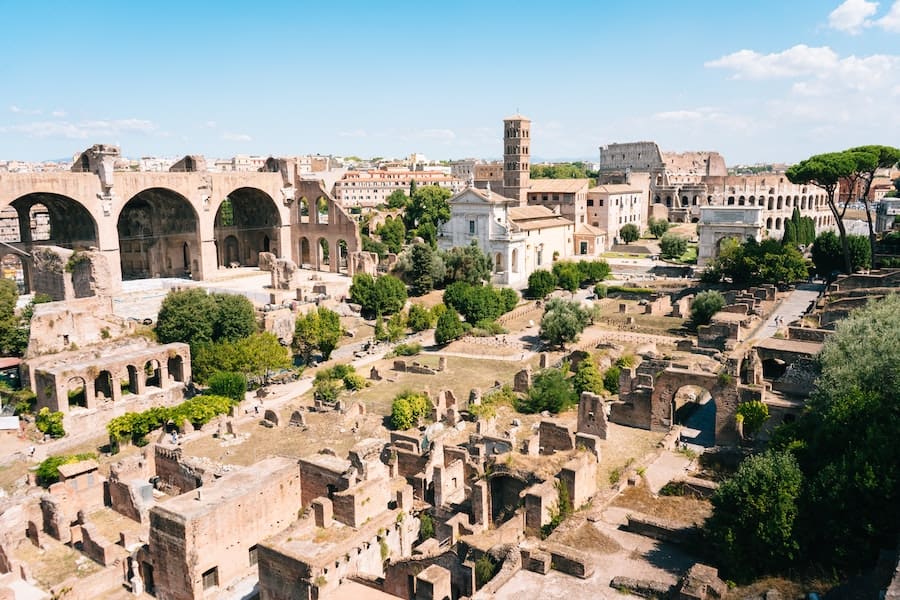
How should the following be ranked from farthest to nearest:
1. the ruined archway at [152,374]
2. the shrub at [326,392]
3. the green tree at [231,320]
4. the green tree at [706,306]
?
1. the green tree at [706,306]
2. the green tree at [231,320]
3. the ruined archway at [152,374]
4. the shrub at [326,392]

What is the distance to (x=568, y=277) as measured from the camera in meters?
53.5

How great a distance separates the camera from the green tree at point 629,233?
74938mm

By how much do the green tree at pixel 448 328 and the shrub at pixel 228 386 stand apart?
12.2m

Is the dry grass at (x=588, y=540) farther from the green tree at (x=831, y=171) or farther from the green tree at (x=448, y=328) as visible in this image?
the green tree at (x=831, y=171)

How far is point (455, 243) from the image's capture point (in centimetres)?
6112

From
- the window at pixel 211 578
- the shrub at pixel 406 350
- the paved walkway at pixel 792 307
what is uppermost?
the paved walkway at pixel 792 307

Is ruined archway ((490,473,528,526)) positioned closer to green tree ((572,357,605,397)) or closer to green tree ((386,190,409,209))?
green tree ((572,357,605,397))

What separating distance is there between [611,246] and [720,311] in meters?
33.0

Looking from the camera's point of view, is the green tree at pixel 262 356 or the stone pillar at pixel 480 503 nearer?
the stone pillar at pixel 480 503

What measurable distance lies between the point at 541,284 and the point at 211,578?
123ft

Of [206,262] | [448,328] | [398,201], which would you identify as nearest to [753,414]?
[448,328]

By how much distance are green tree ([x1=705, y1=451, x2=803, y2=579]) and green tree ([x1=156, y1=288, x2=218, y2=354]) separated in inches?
1051

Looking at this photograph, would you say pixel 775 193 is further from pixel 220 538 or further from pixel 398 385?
pixel 220 538

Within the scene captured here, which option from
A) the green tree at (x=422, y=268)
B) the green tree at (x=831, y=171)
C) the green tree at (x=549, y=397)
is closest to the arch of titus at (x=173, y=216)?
the green tree at (x=422, y=268)
